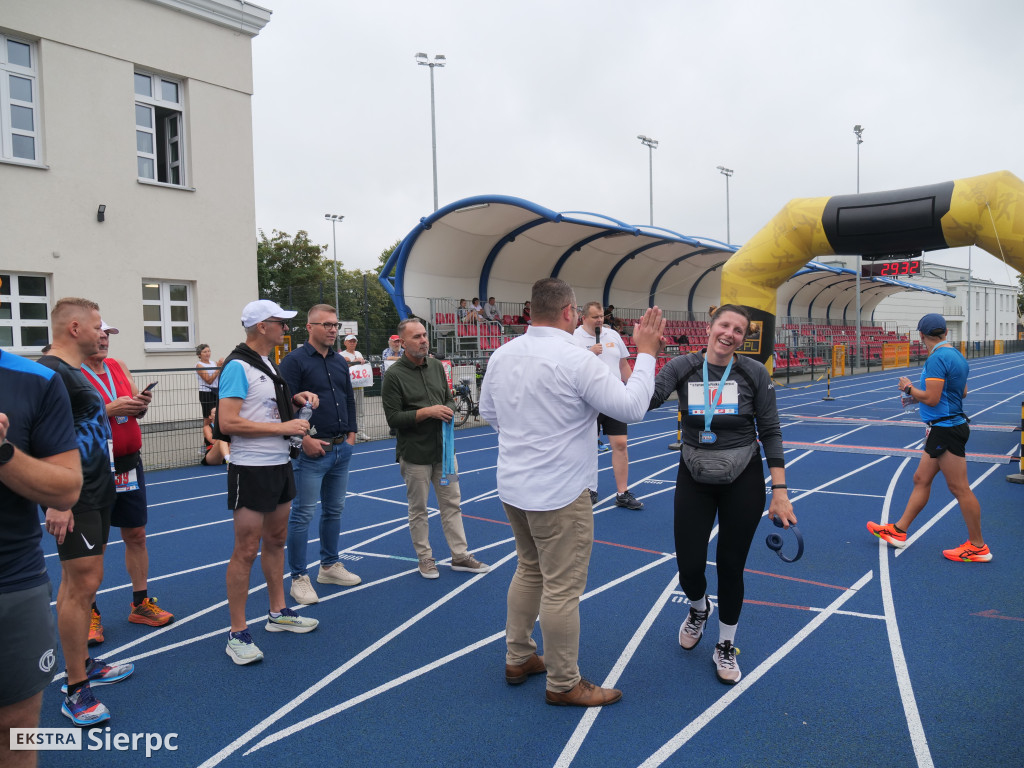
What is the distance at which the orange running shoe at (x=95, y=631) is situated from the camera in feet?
13.2

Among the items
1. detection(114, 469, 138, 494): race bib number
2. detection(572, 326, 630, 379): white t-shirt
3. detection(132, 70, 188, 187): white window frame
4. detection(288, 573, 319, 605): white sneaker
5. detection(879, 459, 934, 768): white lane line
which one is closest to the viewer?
detection(879, 459, 934, 768): white lane line

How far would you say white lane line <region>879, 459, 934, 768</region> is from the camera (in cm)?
287

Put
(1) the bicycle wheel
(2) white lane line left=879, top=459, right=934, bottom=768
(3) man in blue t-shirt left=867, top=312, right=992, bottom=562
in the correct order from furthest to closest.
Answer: (1) the bicycle wheel, (3) man in blue t-shirt left=867, top=312, right=992, bottom=562, (2) white lane line left=879, top=459, right=934, bottom=768

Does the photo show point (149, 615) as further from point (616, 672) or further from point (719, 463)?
point (719, 463)

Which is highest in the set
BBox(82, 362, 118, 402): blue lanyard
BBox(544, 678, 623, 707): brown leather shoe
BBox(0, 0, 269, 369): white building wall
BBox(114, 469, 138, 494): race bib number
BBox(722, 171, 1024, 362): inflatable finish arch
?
BBox(0, 0, 269, 369): white building wall

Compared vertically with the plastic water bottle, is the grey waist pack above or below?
below

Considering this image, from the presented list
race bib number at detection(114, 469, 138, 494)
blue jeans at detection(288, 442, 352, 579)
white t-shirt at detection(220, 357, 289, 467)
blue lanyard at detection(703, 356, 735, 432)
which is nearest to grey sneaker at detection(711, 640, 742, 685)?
blue lanyard at detection(703, 356, 735, 432)

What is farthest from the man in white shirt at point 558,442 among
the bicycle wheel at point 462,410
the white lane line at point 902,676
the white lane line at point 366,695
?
the bicycle wheel at point 462,410

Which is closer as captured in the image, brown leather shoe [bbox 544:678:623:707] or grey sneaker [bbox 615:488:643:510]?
brown leather shoe [bbox 544:678:623:707]

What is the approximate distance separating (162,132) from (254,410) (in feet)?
47.5

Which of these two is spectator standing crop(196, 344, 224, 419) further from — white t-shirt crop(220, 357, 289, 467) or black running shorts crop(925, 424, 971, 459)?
black running shorts crop(925, 424, 971, 459)

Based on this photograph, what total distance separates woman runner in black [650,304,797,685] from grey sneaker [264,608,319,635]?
229cm

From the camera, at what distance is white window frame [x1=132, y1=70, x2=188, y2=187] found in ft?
48.3

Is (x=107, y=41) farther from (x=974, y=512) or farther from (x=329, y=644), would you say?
(x=974, y=512)
